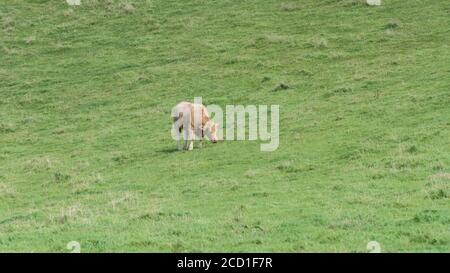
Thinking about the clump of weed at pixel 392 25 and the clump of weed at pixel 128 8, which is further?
the clump of weed at pixel 128 8

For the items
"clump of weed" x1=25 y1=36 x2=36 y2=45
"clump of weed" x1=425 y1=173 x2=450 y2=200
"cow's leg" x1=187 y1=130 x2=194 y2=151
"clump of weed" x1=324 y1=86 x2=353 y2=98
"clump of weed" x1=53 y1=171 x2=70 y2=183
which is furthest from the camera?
"clump of weed" x1=25 y1=36 x2=36 y2=45

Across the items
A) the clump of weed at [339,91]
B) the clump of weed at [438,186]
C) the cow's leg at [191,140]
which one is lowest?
the clump of weed at [339,91]

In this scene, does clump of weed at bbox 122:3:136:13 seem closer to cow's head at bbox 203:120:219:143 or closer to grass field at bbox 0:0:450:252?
grass field at bbox 0:0:450:252

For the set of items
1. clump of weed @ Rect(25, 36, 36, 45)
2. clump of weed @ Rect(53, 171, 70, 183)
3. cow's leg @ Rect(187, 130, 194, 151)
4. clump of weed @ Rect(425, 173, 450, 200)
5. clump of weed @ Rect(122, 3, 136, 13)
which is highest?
clump of weed @ Rect(425, 173, 450, 200)

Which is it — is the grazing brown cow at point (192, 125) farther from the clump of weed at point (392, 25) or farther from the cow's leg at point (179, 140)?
the clump of weed at point (392, 25)

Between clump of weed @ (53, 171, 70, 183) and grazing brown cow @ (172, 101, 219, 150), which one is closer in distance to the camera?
clump of weed @ (53, 171, 70, 183)

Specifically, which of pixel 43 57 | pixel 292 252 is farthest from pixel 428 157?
pixel 43 57

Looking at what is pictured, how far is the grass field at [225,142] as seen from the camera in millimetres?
15180

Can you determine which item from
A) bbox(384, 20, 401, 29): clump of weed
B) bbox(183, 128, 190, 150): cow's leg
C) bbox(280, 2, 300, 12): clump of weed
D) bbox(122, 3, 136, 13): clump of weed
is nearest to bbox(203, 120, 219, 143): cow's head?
bbox(183, 128, 190, 150): cow's leg

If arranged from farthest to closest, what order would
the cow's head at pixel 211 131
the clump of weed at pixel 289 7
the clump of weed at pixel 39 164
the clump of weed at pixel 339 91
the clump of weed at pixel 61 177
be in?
1. the clump of weed at pixel 289 7
2. the clump of weed at pixel 339 91
3. the cow's head at pixel 211 131
4. the clump of weed at pixel 39 164
5. the clump of weed at pixel 61 177

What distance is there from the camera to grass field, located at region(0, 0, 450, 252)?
15.2 meters

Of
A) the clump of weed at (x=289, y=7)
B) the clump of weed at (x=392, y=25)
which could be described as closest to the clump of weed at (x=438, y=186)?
the clump of weed at (x=392, y=25)
